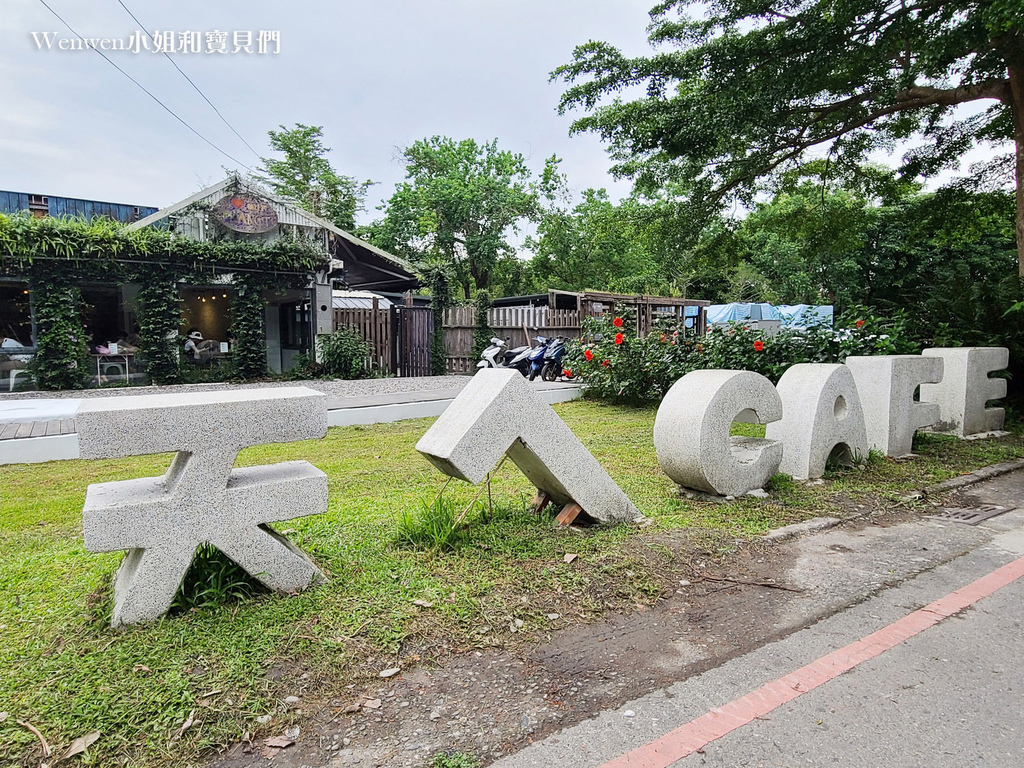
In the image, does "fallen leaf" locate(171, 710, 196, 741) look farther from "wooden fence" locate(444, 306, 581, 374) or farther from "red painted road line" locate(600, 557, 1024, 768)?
"wooden fence" locate(444, 306, 581, 374)

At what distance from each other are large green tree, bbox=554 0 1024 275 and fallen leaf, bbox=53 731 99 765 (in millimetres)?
8853

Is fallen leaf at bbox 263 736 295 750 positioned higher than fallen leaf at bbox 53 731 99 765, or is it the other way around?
fallen leaf at bbox 53 731 99 765

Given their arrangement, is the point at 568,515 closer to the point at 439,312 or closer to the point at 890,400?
the point at 890,400

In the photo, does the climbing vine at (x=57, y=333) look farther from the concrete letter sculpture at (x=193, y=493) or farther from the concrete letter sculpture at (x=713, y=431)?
the concrete letter sculpture at (x=713, y=431)

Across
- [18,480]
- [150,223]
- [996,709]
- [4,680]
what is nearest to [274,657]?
[4,680]

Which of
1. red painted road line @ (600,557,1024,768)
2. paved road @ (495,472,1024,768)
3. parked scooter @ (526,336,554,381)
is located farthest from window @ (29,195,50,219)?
red painted road line @ (600,557,1024,768)

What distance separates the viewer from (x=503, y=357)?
Result: 15547 mm

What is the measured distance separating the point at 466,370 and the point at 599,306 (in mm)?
4131

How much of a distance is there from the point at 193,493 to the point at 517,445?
5.90 ft

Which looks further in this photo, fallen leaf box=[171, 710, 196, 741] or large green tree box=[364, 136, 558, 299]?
large green tree box=[364, 136, 558, 299]

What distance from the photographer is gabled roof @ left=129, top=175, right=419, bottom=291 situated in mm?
14523

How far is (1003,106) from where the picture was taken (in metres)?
9.86

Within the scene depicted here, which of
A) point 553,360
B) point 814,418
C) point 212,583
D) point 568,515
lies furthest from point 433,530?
point 553,360

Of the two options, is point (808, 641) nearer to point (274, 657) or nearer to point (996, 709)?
point (996, 709)
